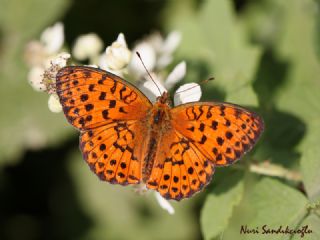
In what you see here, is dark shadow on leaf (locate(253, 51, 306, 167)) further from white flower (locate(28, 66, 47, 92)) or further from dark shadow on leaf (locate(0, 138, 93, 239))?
dark shadow on leaf (locate(0, 138, 93, 239))

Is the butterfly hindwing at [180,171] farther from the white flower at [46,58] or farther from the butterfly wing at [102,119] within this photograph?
the white flower at [46,58]

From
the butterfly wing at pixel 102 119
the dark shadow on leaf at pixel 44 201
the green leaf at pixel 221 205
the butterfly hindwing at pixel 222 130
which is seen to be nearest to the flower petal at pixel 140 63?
the butterfly wing at pixel 102 119

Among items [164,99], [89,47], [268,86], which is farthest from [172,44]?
[164,99]

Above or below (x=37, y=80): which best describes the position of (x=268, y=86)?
below

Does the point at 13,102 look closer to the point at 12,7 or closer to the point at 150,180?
the point at 12,7

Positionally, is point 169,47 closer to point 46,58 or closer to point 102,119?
point 46,58

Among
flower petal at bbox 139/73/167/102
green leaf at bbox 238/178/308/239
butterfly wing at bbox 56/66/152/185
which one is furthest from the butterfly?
green leaf at bbox 238/178/308/239
